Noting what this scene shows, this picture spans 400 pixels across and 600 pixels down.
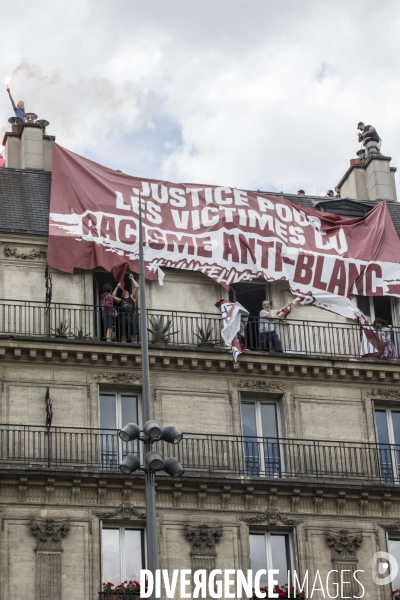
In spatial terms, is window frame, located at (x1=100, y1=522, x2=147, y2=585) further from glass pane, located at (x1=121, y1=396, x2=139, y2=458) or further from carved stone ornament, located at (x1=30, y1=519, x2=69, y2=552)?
glass pane, located at (x1=121, y1=396, x2=139, y2=458)

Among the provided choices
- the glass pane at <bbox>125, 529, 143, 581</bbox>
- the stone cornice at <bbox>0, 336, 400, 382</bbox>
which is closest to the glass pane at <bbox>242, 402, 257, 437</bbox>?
the stone cornice at <bbox>0, 336, 400, 382</bbox>

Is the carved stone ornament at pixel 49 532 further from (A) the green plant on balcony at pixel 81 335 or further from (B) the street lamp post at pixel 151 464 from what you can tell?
(B) the street lamp post at pixel 151 464

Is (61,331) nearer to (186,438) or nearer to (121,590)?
(186,438)

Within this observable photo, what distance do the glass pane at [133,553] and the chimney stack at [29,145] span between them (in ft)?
39.4

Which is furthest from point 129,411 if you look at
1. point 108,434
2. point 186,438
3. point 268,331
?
point 268,331

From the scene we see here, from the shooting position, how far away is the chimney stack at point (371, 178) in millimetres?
47531

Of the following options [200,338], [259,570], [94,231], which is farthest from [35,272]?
[259,570]

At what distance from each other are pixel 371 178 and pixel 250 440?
11.9m

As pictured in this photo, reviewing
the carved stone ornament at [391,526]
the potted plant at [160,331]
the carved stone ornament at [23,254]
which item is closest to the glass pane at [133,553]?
the potted plant at [160,331]

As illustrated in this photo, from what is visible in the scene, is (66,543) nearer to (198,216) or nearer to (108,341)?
(108,341)

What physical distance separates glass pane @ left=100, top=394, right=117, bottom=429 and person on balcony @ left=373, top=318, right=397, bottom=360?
7724mm

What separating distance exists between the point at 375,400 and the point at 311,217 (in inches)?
244

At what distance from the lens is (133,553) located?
36969 millimetres

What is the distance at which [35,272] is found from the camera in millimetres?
40281
